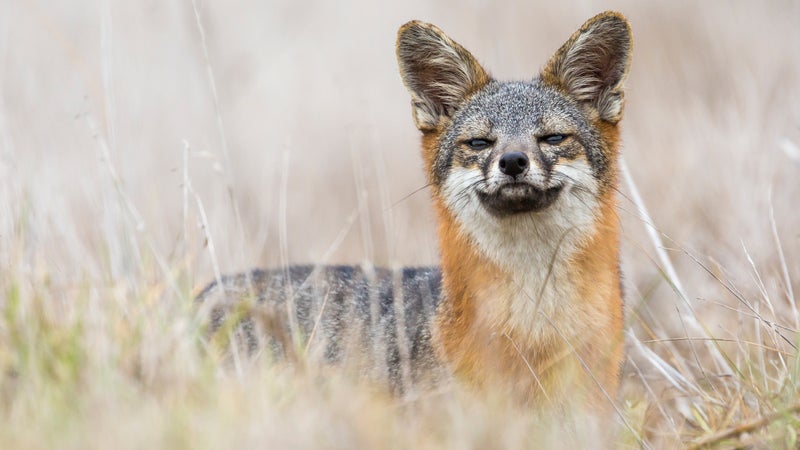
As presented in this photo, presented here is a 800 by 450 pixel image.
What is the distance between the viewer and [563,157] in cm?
489

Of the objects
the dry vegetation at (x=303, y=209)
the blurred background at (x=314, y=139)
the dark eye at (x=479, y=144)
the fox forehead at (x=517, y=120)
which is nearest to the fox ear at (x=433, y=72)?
the fox forehead at (x=517, y=120)

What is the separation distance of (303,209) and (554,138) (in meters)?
5.72

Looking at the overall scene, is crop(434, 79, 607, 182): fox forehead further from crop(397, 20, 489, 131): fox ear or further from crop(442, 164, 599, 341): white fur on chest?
crop(442, 164, 599, 341): white fur on chest

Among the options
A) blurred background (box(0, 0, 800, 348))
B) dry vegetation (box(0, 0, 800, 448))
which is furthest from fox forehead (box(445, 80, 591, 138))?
blurred background (box(0, 0, 800, 348))

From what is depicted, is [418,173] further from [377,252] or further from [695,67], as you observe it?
[695,67]

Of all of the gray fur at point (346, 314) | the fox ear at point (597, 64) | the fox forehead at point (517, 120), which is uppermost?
the fox ear at point (597, 64)

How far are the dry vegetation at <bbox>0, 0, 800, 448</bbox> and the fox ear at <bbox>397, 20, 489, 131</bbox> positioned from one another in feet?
2.56

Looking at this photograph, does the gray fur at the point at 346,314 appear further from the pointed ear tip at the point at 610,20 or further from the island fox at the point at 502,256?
the pointed ear tip at the point at 610,20

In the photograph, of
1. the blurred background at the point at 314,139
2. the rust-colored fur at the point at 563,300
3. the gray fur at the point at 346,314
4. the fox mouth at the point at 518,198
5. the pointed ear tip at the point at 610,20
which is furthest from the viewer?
the blurred background at the point at 314,139

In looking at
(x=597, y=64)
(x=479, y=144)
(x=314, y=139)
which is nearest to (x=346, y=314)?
(x=479, y=144)

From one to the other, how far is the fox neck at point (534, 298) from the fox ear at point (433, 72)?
2.67 ft

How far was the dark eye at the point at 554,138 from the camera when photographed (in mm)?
4980

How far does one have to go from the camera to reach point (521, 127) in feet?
16.5

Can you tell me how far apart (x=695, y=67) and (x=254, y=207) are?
17.7 ft
